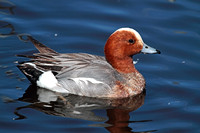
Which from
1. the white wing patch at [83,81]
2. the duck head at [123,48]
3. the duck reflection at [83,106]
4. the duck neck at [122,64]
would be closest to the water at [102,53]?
the duck reflection at [83,106]

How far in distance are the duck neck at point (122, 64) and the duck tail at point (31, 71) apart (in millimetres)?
1289

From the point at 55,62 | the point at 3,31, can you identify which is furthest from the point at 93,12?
the point at 55,62

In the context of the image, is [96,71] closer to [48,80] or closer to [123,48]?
[123,48]

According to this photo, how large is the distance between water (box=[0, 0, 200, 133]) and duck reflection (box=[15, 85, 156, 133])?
2 cm

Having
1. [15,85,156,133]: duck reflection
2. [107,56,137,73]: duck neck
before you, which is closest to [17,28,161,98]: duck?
[107,56,137,73]: duck neck

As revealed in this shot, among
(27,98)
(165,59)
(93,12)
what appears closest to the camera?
(27,98)

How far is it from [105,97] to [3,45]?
2.69 m

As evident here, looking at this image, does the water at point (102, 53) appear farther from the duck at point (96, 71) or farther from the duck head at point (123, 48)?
the duck head at point (123, 48)

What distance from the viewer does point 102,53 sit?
32.3 feet

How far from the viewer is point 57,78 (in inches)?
333

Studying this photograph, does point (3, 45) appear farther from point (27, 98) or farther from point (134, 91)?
point (134, 91)

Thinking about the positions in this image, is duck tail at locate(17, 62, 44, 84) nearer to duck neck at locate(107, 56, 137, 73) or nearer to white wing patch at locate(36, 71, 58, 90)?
white wing patch at locate(36, 71, 58, 90)

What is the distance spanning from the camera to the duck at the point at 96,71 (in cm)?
836

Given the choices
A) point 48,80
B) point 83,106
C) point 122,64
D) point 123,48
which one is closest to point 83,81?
point 83,106
